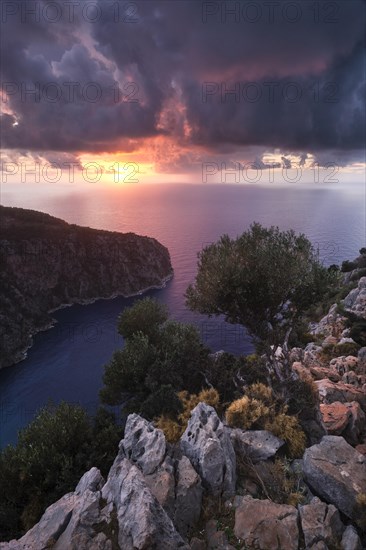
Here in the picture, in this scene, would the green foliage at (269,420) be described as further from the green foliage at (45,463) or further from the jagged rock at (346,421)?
the green foliage at (45,463)

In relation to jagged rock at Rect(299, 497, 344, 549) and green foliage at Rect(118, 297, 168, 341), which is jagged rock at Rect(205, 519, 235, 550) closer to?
jagged rock at Rect(299, 497, 344, 549)

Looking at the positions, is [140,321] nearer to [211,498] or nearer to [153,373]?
[153,373]

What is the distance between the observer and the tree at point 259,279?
2780 cm

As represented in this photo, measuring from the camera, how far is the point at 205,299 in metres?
29.5

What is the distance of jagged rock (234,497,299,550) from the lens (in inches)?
606

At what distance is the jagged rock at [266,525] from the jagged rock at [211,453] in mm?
1554

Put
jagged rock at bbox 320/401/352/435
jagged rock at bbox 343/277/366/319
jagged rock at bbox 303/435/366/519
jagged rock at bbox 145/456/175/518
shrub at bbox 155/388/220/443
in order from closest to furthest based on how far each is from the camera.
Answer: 1. jagged rock at bbox 145/456/175/518
2. jagged rock at bbox 303/435/366/519
3. shrub at bbox 155/388/220/443
4. jagged rock at bbox 320/401/352/435
5. jagged rock at bbox 343/277/366/319

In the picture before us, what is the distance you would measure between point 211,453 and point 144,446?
4025 mm

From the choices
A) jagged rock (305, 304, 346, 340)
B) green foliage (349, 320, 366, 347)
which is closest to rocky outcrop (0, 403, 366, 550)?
green foliage (349, 320, 366, 347)

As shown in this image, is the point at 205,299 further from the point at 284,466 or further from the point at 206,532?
the point at 206,532

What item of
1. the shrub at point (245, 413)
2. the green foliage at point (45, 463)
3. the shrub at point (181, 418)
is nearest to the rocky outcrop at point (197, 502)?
the shrub at point (245, 413)

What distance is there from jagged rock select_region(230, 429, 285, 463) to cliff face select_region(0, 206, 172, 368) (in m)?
104

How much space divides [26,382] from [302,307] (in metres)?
80.3

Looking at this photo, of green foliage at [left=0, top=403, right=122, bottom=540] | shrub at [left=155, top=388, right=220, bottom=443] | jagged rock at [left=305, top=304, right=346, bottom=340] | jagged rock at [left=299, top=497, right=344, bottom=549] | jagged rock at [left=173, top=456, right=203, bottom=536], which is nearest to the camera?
jagged rock at [left=299, top=497, right=344, bottom=549]
